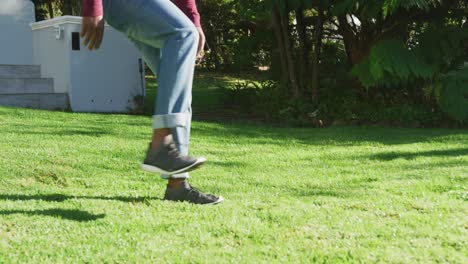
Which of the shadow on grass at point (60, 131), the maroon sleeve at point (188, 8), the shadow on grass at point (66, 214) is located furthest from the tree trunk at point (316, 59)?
the shadow on grass at point (66, 214)

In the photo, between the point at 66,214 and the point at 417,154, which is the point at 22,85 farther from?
the point at 66,214

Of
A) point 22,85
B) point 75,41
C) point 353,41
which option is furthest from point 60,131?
point 353,41

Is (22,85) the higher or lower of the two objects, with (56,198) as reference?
higher

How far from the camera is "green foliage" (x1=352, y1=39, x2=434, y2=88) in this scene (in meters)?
7.72

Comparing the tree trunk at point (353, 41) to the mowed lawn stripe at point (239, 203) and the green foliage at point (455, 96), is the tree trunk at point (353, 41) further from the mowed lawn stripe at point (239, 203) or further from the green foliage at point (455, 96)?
the mowed lawn stripe at point (239, 203)

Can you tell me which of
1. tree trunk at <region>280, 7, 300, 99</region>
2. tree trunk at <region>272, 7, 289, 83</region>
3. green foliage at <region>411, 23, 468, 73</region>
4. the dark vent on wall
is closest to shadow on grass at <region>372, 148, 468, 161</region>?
green foliage at <region>411, 23, 468, 73</region>

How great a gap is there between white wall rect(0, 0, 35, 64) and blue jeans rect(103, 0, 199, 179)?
7492 millimetres

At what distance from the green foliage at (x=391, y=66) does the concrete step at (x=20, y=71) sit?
4.52 meters

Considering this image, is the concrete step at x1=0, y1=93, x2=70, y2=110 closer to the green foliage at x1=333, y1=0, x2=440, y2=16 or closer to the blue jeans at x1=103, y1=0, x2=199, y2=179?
the green foliage at x1=333, y1=0, x2=440, y2=16

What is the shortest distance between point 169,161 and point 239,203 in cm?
46

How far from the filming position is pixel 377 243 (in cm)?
252

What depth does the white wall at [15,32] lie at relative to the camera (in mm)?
10141

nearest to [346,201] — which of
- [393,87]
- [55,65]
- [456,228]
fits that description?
[456,228]

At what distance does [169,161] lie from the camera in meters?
3.05
